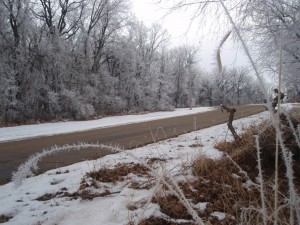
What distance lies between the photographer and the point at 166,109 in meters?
41.8

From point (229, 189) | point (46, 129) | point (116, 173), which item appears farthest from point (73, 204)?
point (46, 129)

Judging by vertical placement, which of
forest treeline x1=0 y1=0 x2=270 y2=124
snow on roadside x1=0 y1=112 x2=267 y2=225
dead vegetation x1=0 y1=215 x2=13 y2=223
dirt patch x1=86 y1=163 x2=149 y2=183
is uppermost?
forest treeline x1=0 y1=0 x2=270 y2=124

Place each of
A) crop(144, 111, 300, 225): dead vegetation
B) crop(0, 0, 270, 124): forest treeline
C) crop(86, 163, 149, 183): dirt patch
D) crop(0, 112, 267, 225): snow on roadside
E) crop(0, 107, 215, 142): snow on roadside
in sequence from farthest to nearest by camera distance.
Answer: crop(0, 0, 270, 124): forest treeline → crop(0, 107, 215, 142): snow on roadside → crop(86, 163, 149, 183): dirt patch → crop(0, 112, 267, 225): snow on roadside → crop(144, 111, 300, 225): dead vegetation

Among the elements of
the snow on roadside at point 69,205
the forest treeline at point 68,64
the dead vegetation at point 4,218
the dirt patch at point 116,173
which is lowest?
the dead vegetation at point 4,218

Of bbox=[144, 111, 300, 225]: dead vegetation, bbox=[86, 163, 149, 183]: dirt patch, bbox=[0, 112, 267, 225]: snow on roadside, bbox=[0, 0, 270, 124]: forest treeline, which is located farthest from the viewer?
bbox=[0, 0, 270, 124]: forest treeline

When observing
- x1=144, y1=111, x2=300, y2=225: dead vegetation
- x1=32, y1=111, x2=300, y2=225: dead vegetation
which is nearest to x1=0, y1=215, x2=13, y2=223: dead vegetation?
x1=32, y1=111, x2=300, y2=225: dead vegetation

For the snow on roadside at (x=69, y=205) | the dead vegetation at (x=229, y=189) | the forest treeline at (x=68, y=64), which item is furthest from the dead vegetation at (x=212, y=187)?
Answer: the forest treeline at (x=68, y=64)

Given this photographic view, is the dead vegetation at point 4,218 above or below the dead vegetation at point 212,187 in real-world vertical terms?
below

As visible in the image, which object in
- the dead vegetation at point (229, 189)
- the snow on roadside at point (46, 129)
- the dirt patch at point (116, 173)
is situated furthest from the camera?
the snow on roadside at point (46, 129)

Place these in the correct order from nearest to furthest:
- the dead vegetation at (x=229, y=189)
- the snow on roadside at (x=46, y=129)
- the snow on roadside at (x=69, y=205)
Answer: the dead vegetation at (x=229, y=189)
the snow on roadside at (x=69, y=205)
the snow on roadside at (x=46, y=129)

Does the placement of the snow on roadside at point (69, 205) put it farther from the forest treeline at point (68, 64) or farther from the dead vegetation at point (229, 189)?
the forest treeline at point (68, 64)

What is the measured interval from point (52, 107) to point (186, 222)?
70.3 feet

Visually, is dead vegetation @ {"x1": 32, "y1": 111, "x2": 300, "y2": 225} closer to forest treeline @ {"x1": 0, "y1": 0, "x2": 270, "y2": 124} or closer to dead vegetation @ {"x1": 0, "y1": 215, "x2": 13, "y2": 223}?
dead vegetation @ {"x1": 0, "y1": 215, "x2": 13, "y2": 223}

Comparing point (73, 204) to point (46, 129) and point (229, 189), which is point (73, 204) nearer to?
point (229, 189)
